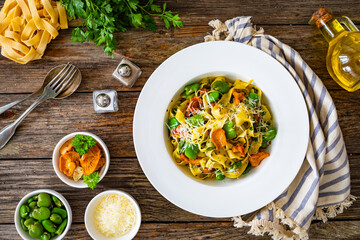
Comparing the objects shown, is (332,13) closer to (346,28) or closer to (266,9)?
(346,28)

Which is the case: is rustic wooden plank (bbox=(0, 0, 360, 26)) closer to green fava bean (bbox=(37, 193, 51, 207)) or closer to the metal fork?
the metal fork

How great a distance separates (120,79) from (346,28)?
70.5 inches

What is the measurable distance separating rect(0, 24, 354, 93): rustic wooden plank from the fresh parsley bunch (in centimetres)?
10

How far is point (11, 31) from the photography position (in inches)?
96.1

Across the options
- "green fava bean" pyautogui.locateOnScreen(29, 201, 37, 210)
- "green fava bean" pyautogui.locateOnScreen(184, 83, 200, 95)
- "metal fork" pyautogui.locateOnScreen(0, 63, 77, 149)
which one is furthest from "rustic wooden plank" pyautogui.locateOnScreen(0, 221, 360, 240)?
"green fava bean" pyautogui.locateOnScreen(184, 83, 200, 95)

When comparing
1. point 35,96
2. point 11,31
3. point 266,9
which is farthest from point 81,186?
point 266,9

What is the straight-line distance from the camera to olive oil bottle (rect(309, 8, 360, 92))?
92.0 inches

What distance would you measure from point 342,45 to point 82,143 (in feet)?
6.88

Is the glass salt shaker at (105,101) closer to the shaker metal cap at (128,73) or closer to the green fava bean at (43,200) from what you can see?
the shaker metal cap at (128,73)

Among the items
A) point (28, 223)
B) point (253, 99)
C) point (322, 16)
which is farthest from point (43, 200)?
point (322, 16)

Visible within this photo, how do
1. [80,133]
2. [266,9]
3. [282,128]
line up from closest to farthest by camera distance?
[282,128]
[80,133]
[266,9]

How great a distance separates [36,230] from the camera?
239 centimetres

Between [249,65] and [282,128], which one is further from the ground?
[249,65]

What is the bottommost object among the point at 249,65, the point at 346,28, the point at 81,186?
the point at 81,186
